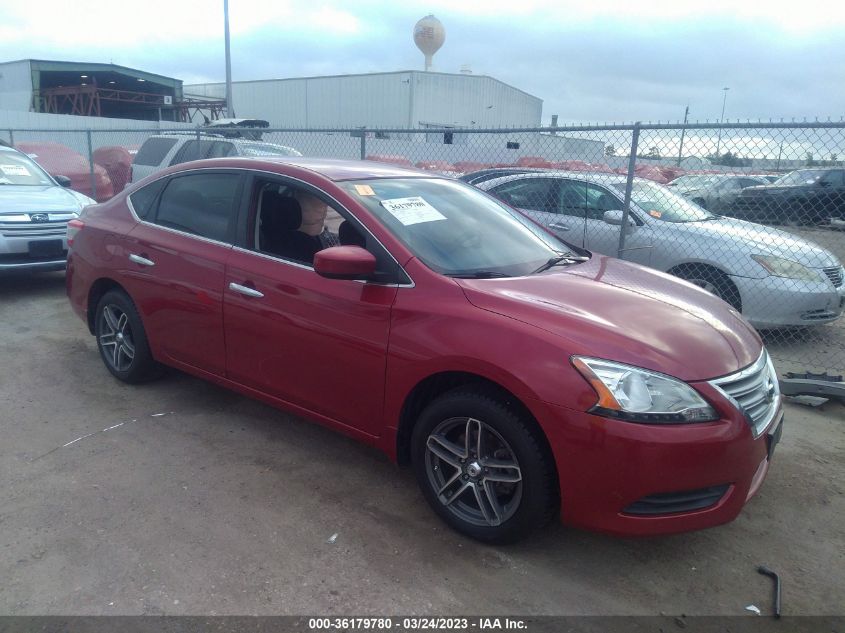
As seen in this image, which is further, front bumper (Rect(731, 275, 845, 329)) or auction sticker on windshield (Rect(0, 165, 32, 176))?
auction sticker on windshield (Rect(0, 165, 32, 176))

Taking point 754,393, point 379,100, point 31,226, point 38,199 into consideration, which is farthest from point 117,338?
point 379,100

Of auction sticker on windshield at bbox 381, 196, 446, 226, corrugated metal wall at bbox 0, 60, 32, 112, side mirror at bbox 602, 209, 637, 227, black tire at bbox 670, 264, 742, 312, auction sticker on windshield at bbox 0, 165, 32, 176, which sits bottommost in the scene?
black tire at bbox 670, 264, 742, 312

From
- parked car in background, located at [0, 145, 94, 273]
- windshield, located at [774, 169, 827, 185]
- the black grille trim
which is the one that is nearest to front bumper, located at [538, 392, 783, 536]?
the black grille trim

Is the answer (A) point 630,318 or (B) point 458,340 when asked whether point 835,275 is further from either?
(B) point 458,340

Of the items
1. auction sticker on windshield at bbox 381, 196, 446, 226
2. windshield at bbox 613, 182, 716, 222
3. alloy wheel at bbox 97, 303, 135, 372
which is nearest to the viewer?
auction sticker on windshield at bbox 381, 196, 446, 226

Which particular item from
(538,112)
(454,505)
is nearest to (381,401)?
(454,505)

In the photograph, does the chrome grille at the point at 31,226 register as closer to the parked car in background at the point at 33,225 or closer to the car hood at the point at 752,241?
the parked car in background at the point at 33,225

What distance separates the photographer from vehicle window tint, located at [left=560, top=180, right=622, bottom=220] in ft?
22.0

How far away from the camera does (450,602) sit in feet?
8.73

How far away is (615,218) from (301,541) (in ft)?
15.1

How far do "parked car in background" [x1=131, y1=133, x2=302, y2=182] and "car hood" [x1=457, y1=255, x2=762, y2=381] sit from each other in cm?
784

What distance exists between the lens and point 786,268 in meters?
6.02

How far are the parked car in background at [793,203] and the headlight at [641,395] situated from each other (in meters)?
5.01

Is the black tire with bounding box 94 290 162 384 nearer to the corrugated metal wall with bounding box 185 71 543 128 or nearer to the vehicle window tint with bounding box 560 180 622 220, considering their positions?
the vehicle window tint with bounding box 560 180 622 220
